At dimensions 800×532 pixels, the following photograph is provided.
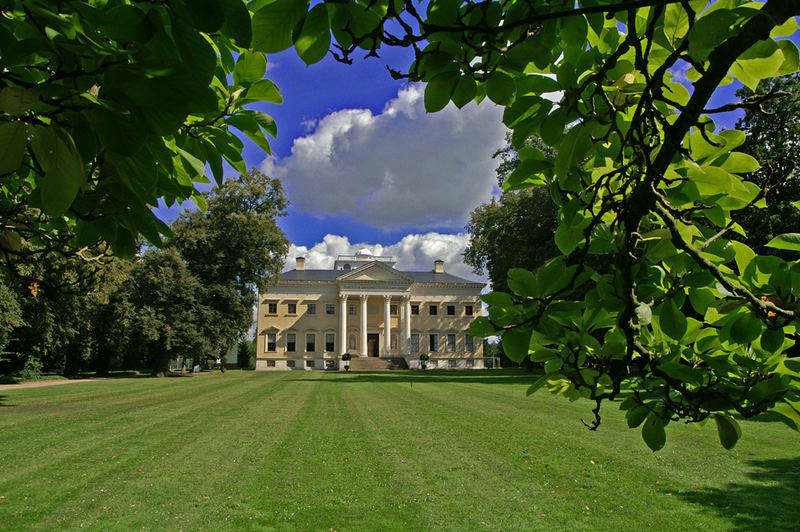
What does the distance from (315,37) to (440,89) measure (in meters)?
0.31

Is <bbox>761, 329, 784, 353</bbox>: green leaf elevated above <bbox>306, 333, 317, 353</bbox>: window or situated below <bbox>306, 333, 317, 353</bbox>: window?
below

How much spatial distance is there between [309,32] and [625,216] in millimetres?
943

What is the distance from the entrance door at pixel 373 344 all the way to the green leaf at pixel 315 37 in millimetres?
53021

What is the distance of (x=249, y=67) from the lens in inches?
60.0

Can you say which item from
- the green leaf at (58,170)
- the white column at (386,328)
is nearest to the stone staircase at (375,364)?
the white column at (386,328)

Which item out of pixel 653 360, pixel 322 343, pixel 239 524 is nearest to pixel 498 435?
pixel 239 524

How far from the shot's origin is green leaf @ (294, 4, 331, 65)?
3.20 feet

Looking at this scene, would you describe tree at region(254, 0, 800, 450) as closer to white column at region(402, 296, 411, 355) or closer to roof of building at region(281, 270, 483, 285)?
white column at region(402, 296, 411, 355)

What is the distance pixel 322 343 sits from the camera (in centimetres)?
5256

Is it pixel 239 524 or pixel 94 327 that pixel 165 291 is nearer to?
pixel 94 327

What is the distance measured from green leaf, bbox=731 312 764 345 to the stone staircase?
47.8 metres

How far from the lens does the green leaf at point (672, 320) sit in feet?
4.20

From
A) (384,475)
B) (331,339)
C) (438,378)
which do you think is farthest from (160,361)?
(384,475)

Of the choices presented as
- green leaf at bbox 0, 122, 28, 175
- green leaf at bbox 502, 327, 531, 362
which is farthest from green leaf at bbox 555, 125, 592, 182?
green leaf at bbox 0, 122, 28, 175
